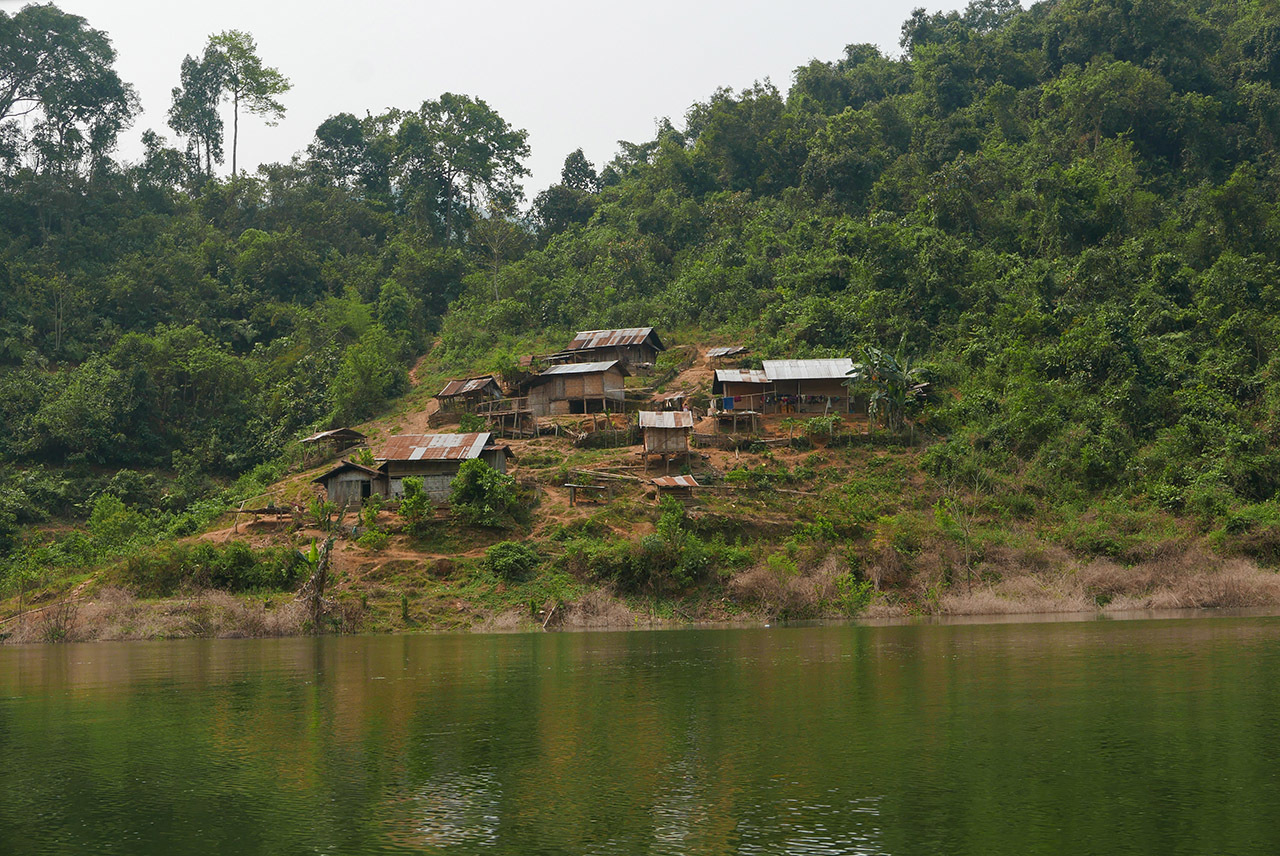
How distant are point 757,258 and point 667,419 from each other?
2139 centimetres

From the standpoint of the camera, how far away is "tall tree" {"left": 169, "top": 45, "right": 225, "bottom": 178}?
8550 centimetres

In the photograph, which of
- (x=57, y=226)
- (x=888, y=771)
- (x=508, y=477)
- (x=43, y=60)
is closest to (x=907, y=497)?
(x=508, y=477)

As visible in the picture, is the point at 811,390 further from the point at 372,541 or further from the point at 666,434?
the point at 372,541

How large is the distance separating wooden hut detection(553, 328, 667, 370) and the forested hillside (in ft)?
14.2

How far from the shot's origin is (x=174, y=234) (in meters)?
75.2

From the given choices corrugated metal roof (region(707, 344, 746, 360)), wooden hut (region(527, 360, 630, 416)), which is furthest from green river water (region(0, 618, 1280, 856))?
corrugated metal roof (region(707, 344, 746, 360))

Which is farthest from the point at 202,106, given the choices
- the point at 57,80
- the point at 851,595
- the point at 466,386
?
the point at 851,595

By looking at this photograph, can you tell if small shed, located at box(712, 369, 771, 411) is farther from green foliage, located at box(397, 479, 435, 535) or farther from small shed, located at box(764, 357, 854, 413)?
green foliage, located at box(397, 479, 435, 535)

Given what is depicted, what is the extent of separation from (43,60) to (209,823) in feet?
259

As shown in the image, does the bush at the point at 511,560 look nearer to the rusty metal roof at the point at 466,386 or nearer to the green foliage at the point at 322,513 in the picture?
the green foliage at the point at 322,513

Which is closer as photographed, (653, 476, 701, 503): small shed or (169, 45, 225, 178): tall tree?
(653, 476, 701, 503): small shed

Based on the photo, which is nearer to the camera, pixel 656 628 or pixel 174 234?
pixel 656 628

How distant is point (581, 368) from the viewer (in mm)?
56688

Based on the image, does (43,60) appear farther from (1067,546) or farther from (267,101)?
(1067,546)
